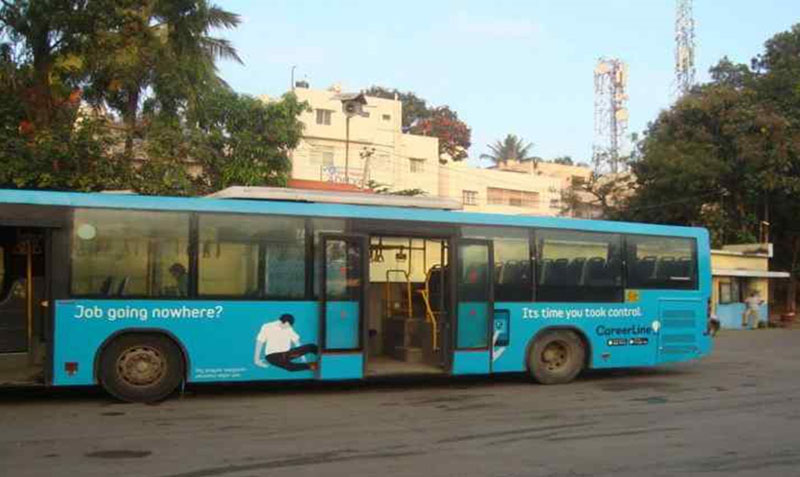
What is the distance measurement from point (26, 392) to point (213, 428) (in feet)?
13.4

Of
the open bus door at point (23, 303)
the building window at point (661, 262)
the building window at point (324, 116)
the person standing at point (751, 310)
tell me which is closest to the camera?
the open bus door at point (23, 303)

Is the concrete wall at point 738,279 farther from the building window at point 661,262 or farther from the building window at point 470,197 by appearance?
the building window at point 470,197

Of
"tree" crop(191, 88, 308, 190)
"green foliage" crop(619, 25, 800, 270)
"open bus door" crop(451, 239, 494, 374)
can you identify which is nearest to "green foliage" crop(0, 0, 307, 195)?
"tree" crop(191, 88, 308, 190)

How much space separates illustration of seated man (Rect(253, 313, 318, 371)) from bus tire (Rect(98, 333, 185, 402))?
3.47ft

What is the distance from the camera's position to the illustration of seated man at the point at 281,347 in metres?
10.7

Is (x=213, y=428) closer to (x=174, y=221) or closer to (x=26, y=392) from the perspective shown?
(x=174, y=221)

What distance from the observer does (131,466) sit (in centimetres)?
678

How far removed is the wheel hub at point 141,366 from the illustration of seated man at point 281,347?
1.25m

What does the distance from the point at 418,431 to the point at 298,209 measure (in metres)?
3.88

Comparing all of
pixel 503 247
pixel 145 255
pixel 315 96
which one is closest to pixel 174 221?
pixel 145 255

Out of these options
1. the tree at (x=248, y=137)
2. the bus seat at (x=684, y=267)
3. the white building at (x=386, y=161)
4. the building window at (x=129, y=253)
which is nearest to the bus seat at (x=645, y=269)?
the bus seat at (x=684, y=267)

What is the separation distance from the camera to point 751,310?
29891 mm

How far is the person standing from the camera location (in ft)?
98.0

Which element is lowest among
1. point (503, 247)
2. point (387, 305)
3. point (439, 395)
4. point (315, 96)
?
point (439, 395)
